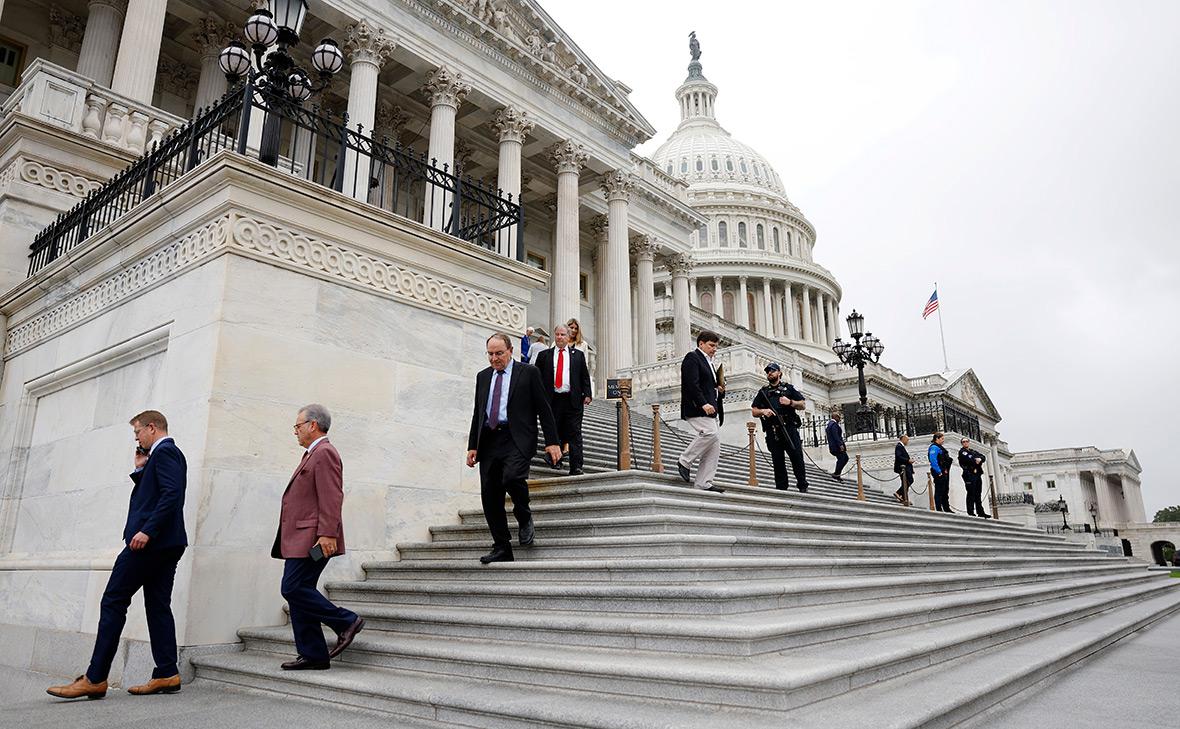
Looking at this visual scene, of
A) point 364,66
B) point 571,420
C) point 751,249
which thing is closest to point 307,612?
point 571,420

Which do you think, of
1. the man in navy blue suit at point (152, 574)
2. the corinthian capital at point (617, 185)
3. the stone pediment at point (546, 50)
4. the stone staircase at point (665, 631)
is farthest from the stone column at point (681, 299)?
the man in navy blue suit at point (152, 574)

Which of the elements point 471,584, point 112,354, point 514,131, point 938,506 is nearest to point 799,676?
point 471,584

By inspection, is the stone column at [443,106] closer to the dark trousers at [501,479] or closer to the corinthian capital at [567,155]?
the corinthian capital at [567,155]

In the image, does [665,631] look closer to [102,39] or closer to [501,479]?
[501,479]

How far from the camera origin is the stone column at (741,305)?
79.0 meters

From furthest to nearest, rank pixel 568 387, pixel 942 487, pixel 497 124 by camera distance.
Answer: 1. pixel 497 124
2. pixel 942 487
3. pixel 568 387

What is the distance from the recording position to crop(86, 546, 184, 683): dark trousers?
5.36m

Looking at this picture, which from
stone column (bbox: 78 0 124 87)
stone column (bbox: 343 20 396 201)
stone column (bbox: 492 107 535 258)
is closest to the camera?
stone column (bbox: 78 0 124 87)

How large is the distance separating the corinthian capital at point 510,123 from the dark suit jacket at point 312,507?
77.5ft

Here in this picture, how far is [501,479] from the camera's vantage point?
6418 mm

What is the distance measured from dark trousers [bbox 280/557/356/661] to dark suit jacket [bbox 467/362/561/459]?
181 centimetres

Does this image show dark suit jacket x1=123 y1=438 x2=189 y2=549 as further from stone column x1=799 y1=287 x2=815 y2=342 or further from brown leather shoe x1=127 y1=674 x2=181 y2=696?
stone column x1=799 y1=287 x2=815 y2=342

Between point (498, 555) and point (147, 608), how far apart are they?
2608 mm

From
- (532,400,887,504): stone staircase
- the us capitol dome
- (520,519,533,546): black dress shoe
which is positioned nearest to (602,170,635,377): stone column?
(532,400,887,504): stone staircase
